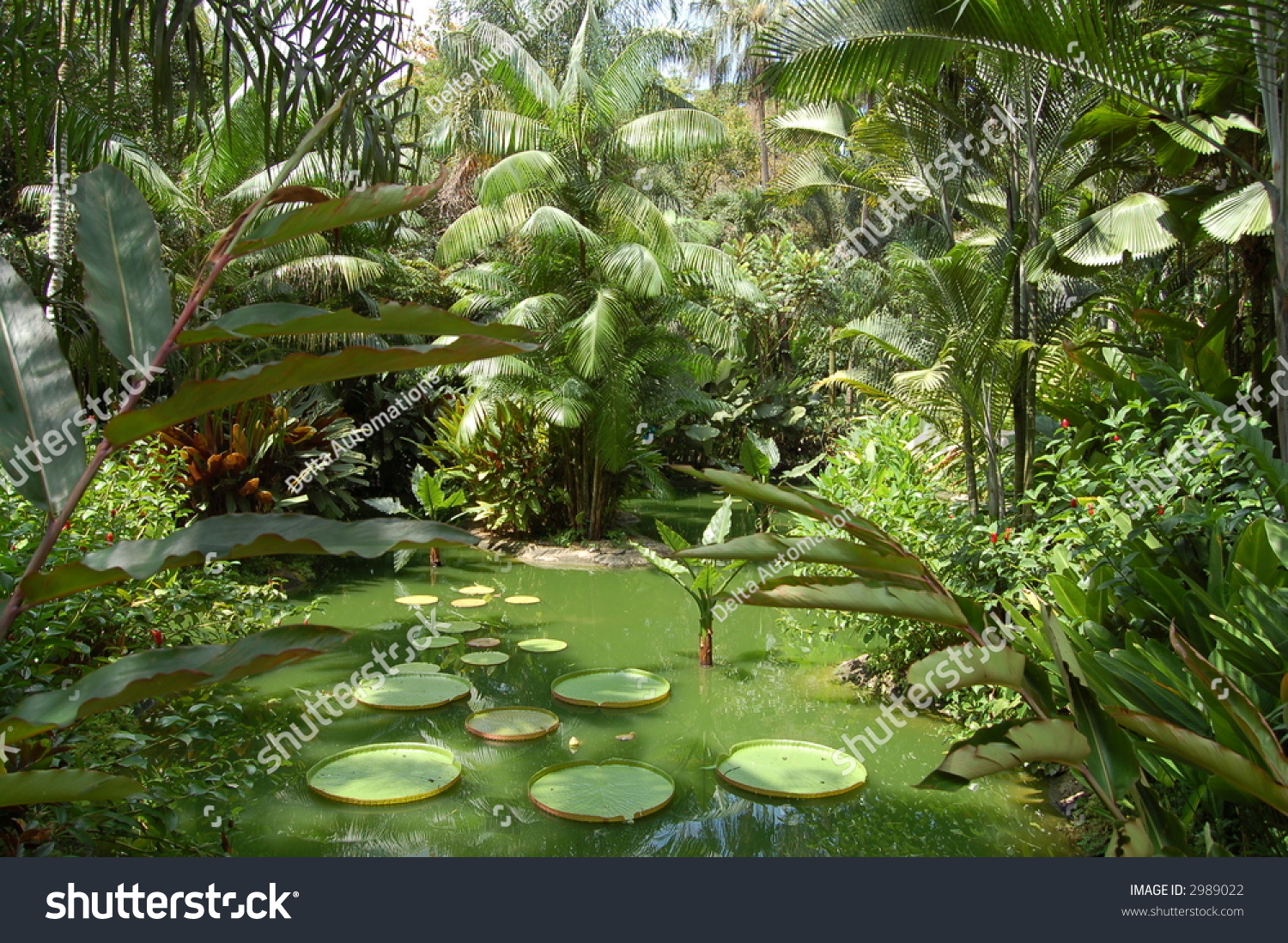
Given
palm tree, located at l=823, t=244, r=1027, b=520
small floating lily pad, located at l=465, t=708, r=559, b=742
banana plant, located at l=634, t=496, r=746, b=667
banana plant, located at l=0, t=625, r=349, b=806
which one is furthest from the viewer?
banana plant, located at l=634, t=496, r=746, b=667

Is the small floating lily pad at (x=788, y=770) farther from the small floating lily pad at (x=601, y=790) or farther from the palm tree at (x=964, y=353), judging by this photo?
the palm tree at (x=964, y=353)

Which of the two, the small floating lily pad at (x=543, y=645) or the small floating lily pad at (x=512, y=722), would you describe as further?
the small floating lily pad at (x=543, y=645)

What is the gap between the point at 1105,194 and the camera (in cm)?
904

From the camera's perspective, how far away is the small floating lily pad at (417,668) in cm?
595

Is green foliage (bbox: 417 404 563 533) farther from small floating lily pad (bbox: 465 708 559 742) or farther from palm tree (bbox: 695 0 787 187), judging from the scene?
palm tree (bbox: 695 0 787 187)

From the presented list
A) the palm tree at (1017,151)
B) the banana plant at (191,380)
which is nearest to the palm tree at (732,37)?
the palm tree at (1017,151)

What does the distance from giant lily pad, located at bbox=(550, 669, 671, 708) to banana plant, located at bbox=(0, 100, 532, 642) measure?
4.73 m

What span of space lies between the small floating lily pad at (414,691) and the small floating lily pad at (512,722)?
288 millimetres

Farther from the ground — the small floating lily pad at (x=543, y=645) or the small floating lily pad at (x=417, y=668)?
the small floating lily pad at (x=417, y=668)

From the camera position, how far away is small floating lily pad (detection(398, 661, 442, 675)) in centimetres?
595

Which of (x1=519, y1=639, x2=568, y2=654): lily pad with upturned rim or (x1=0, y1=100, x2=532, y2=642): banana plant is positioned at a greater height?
(x1=0, y1=100, x2=532, y2=642): banana plant

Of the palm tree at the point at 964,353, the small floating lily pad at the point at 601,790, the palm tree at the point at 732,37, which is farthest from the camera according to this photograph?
the palm tree at the point at 732,37

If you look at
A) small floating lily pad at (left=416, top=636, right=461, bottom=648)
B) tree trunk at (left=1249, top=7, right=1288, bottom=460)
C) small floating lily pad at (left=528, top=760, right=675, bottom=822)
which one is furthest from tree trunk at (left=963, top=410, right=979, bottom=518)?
small floating lily pad at (left=416, top=636, right=461, bottom=648)

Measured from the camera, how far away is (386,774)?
4.39 meters
